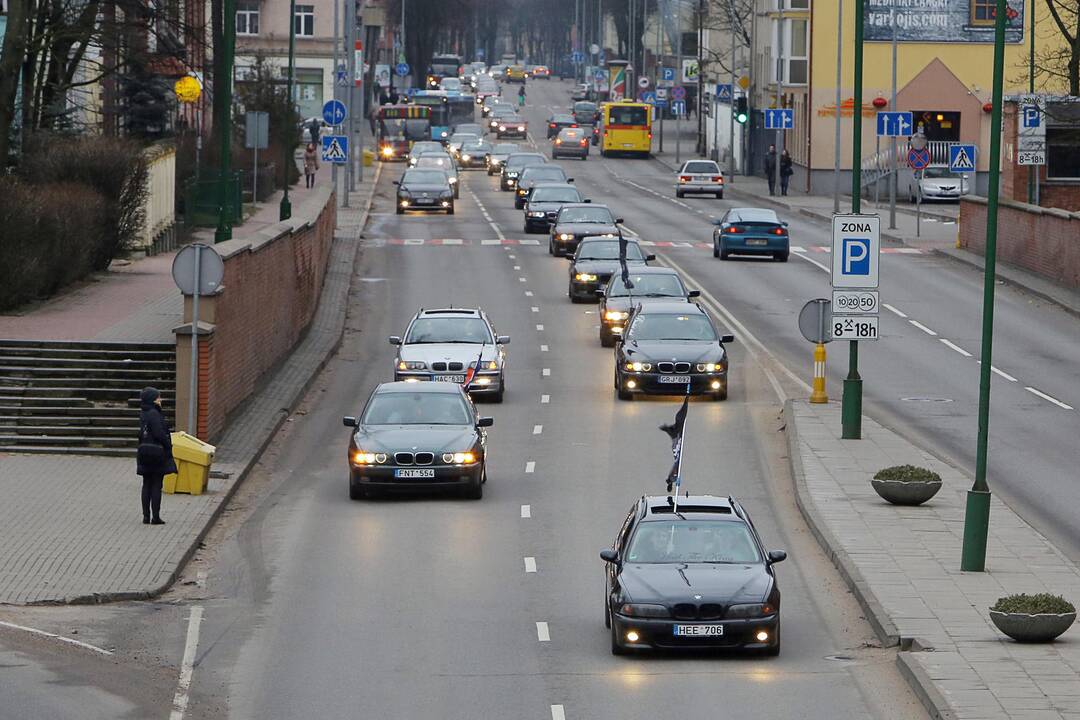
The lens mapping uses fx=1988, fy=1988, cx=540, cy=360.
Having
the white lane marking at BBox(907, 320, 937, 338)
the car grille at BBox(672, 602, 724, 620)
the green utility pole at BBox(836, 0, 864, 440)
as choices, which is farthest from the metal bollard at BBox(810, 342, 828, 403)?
the car grille at BBox(672, 602, 724, 620)

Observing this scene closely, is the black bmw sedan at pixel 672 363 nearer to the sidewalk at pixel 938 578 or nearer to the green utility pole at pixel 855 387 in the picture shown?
the green utility pole at pixel 855 387

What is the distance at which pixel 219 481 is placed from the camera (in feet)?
83.4

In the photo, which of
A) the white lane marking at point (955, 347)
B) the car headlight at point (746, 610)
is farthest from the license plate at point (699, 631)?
the white lane marking at point (955, 347)

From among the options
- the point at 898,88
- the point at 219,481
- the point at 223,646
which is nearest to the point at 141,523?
the point at 219,481

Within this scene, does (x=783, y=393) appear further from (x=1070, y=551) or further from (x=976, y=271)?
(x=976, y=271)

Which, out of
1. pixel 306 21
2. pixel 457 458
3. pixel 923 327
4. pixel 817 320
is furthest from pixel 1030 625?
pixel 306 21

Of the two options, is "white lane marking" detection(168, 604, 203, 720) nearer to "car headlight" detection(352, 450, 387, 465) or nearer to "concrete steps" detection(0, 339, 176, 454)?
"car headlight" detection(352, 450, 387, 465)

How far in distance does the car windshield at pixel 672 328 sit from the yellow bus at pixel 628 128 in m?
77.3

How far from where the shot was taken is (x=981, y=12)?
278 ft

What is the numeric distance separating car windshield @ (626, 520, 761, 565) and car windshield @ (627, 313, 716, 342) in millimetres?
15762

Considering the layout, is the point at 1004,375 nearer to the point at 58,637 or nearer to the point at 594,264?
the point at 594,264

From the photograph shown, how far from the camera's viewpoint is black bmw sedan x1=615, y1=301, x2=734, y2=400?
1277 inches

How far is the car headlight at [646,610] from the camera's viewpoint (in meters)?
16.4

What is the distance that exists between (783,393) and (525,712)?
1939cm
